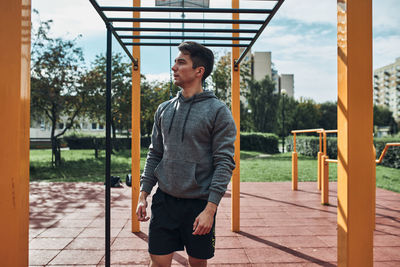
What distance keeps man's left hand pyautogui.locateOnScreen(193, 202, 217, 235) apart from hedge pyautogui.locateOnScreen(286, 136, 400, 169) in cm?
1257

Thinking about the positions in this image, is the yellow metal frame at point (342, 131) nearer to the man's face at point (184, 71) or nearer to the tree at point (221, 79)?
the man's face at point (184, 71)

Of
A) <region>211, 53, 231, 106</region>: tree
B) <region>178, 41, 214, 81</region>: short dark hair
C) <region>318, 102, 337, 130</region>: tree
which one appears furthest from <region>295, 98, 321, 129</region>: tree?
<region>178, 41, 214, 81</region>: short dark hair

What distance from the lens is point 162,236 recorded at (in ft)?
5.45

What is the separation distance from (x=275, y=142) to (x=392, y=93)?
10532 cm

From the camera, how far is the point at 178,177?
5.39 feet

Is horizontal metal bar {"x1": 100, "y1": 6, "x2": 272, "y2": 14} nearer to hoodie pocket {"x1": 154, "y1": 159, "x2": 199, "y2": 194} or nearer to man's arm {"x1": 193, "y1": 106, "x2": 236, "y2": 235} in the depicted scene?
man's arm {"x1": 193, "y1": 106, "x2": 236, "y2": 235}

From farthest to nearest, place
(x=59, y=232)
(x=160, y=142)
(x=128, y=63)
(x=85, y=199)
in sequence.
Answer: (x=128, y=63) → (x=85, y=199) → (x=59, y=232) → (x=160, y=142)

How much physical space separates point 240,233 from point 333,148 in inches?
548

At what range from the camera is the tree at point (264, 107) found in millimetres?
31953

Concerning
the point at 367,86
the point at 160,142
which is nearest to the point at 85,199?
the point at 160,142

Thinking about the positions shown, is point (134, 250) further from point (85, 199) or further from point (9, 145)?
point (85, 199)

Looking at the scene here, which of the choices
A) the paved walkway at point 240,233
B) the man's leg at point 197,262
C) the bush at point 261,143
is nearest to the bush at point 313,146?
the bush at point 261,143

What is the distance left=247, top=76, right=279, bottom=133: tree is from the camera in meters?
32.0

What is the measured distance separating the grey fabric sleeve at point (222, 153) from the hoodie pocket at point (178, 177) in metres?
0.12
